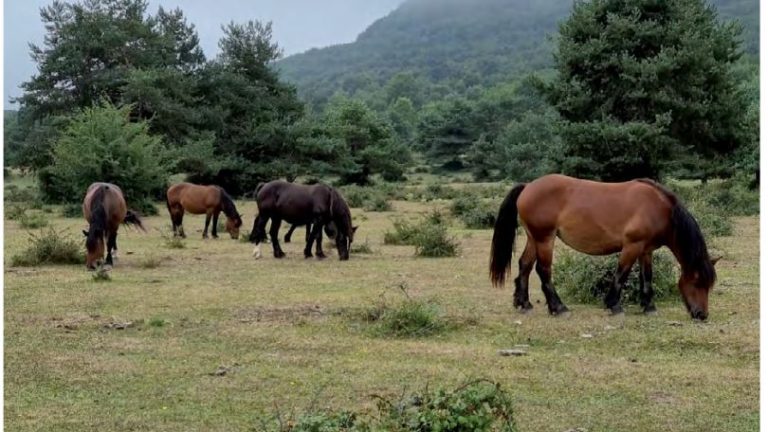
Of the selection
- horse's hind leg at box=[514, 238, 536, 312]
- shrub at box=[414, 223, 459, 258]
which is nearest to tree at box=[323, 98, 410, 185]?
shrub at box=[414, 223, 459, 258]

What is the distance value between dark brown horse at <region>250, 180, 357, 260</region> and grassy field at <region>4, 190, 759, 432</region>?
2.33 m

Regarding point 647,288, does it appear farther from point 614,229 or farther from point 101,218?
point 101,218

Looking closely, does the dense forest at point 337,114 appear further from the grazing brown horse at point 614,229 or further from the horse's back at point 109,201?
the grazing brown horse at point 614,229

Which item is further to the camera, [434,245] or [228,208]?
[228,208]

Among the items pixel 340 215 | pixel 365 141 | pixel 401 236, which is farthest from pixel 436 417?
pixel 365 141

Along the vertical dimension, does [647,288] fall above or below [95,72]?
below

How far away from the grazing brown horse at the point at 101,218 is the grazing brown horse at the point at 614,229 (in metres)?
6.34

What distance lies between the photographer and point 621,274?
8125mm

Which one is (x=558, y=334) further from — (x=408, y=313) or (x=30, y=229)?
(x=30, y=229)

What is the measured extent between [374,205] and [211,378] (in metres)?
20.9

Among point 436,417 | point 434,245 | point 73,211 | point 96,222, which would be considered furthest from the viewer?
point 73,211

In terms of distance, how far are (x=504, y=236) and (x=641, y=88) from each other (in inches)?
653

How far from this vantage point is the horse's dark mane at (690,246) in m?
7.74

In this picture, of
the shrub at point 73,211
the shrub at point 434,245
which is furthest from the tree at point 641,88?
the shrub at point 73,211
